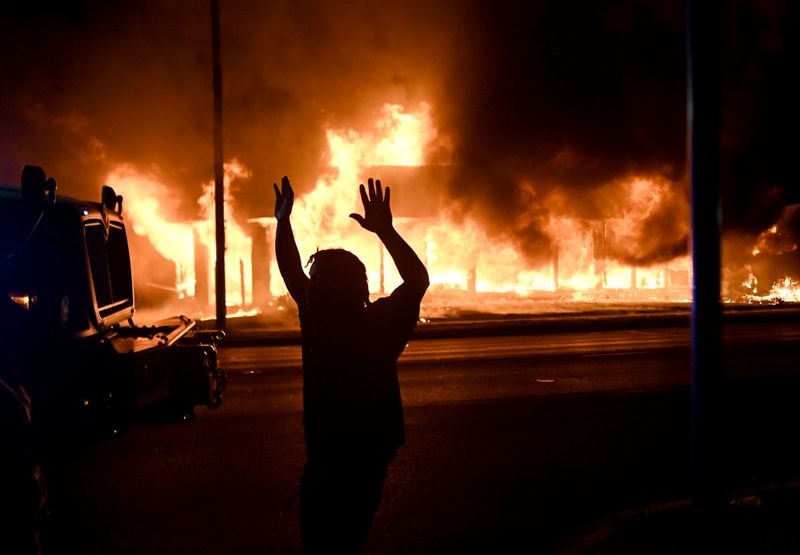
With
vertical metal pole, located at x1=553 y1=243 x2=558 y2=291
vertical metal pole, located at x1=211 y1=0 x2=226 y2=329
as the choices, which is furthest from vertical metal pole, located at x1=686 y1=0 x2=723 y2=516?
vertical metal pole, located at x1=553 y1=243 x2=558 y2=291

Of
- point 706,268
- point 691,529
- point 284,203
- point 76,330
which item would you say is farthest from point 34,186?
point 691,529

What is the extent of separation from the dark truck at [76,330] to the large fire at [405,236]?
16594 millimetres

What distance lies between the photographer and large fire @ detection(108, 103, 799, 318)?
885 inches

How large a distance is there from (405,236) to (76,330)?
21509 millimetres

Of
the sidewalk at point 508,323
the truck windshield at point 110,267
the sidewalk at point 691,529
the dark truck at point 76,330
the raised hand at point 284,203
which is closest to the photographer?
the raised hand at point 284,203

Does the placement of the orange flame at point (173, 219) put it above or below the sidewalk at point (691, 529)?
above

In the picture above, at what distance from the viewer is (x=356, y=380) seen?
9.14ft

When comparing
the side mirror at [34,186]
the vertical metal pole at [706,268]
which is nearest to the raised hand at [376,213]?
the vertical metal pole at [706,268]

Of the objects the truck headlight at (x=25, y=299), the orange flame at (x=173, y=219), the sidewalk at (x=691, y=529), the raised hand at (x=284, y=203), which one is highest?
the orange flame at (x=173, y=219)

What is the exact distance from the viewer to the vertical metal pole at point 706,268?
2096 mm

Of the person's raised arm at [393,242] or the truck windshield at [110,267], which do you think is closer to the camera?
the person's raised arm at [393,242]

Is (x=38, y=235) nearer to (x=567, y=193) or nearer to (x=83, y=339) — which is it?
(x=83, y=339)

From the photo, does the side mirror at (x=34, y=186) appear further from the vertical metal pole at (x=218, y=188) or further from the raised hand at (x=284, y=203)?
the vertical metal pole at (x=218, y=188)

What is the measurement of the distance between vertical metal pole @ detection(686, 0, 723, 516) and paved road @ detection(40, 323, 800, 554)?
2.39 meters
